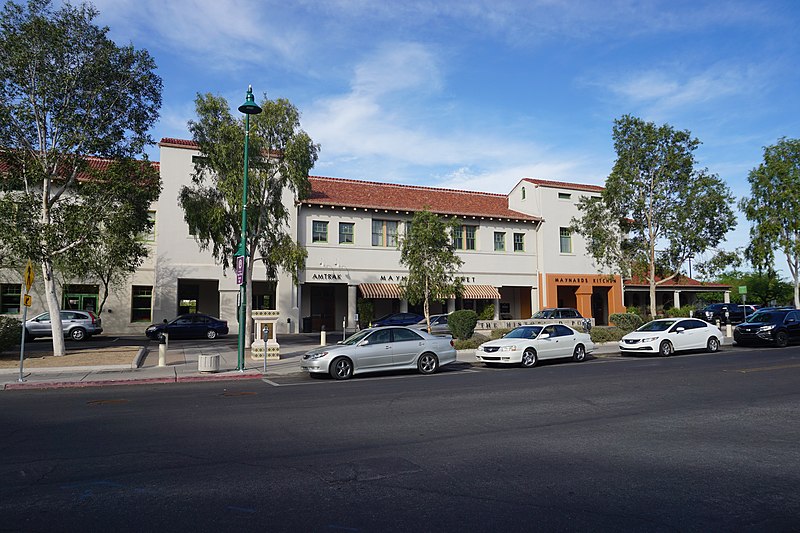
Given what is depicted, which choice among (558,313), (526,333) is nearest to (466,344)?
(526,333)

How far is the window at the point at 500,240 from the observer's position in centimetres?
3859

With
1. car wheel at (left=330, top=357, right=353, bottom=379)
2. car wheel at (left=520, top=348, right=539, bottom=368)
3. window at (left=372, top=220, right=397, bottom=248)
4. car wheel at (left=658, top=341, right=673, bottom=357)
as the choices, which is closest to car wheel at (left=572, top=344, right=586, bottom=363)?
car wheel at (left=520, top=348, right=539, bottom=368)

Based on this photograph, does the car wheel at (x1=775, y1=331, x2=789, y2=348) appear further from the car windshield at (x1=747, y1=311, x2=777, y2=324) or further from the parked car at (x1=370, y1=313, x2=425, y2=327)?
the parked car at (x1=370, y1=313, x2=425, y2=327)

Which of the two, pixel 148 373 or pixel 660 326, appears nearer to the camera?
pixel 148 373

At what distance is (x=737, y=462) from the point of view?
6.23m

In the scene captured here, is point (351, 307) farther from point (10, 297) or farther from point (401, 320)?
point (10, 297)

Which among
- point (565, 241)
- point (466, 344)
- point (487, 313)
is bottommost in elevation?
point (466, 344)

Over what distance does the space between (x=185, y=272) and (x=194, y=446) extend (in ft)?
87.4

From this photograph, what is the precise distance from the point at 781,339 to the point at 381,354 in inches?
708

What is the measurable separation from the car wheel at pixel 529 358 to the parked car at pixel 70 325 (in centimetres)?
2123

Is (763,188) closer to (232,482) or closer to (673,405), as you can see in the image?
(673,405)

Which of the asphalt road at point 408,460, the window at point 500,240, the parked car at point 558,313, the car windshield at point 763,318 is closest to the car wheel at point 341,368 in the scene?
the asphalt road at point 408,460

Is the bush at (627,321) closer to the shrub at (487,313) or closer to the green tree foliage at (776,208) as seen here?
the shrub at (487,313)

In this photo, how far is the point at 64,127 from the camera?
60.3ft
